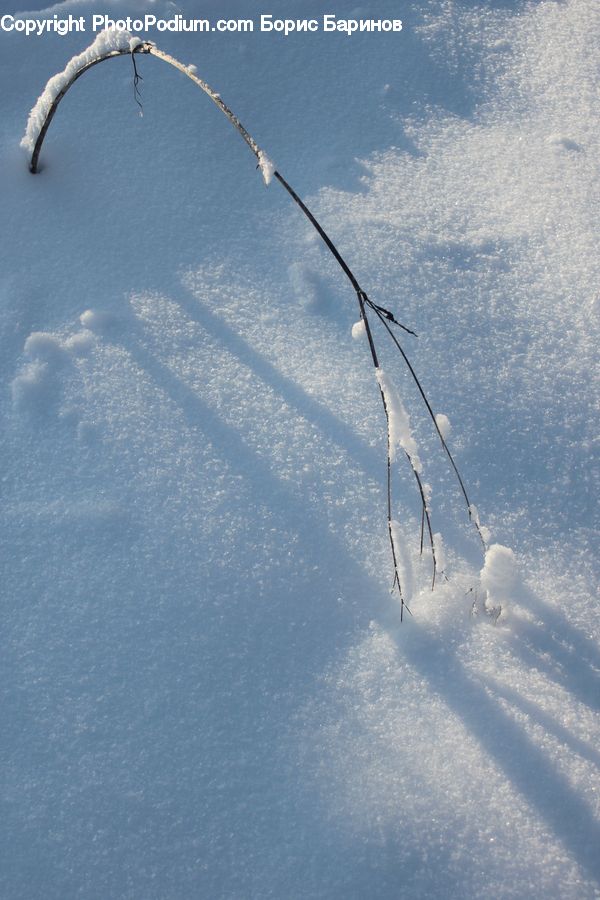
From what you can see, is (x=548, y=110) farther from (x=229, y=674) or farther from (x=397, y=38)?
(x=229, y=674)

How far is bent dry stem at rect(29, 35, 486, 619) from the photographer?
2.70ft

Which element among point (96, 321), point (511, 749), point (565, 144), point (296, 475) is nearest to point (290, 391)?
point (296, 475)

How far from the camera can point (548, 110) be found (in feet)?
5.62

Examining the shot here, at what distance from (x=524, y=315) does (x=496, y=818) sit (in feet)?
2.79

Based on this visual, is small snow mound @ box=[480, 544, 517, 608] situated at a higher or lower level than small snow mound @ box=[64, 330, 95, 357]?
lower

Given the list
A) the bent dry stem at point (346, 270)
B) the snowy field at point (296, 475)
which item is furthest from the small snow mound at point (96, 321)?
the bent dry stem at point (346, 270)

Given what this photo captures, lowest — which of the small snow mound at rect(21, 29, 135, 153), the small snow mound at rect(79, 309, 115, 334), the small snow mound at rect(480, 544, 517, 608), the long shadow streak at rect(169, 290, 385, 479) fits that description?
the small snow mound at rect(480, 544, 517, 608)

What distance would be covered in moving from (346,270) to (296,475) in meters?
0.45

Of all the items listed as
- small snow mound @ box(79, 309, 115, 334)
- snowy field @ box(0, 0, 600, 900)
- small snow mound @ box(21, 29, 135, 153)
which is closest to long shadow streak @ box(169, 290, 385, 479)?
snowy field @ box(0, 0, 600, 900)

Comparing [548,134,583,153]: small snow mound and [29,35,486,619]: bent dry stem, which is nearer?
[29,35,486,619]: bent dry stem

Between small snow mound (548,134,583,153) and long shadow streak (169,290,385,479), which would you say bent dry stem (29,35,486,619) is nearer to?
long shadow streak (169,290,385,479)

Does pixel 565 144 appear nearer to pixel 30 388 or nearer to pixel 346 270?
pixel 346 270

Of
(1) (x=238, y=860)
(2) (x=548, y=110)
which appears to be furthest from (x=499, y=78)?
(1) (x=238, y=860)

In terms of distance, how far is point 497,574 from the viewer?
3.39 feet
